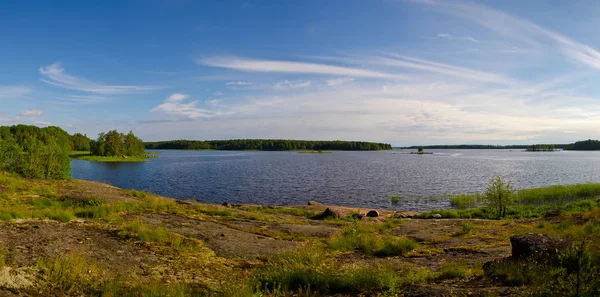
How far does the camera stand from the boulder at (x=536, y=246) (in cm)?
897

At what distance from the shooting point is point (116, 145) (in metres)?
136

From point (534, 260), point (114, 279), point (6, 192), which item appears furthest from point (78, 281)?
point (6, 192)

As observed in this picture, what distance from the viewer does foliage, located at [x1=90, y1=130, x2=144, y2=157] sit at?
136m

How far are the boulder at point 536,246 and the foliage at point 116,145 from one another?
151 meters

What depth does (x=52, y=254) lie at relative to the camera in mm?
9195

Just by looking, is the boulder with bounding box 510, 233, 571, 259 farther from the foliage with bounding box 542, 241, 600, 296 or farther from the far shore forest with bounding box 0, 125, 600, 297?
the foliage with bounding box 542, 241, 600, 296

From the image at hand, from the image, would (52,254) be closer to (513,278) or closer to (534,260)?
(513,278)

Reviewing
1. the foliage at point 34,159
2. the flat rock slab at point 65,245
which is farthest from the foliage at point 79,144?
the flat rock slab at point 65,245

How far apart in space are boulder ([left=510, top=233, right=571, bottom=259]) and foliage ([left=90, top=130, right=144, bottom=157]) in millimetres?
150830

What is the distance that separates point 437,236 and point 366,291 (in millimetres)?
12322

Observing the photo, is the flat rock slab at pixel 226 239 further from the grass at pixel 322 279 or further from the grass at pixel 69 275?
the grass at pixel 69 275

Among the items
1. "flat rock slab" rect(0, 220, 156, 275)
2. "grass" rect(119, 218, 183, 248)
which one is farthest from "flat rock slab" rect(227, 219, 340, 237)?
"flat rock slab" rect(0, 220, 156, 275)

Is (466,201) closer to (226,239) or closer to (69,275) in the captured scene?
(226,239)

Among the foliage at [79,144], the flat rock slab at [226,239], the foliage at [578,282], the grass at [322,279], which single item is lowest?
the flat rock slab at [226,239]
